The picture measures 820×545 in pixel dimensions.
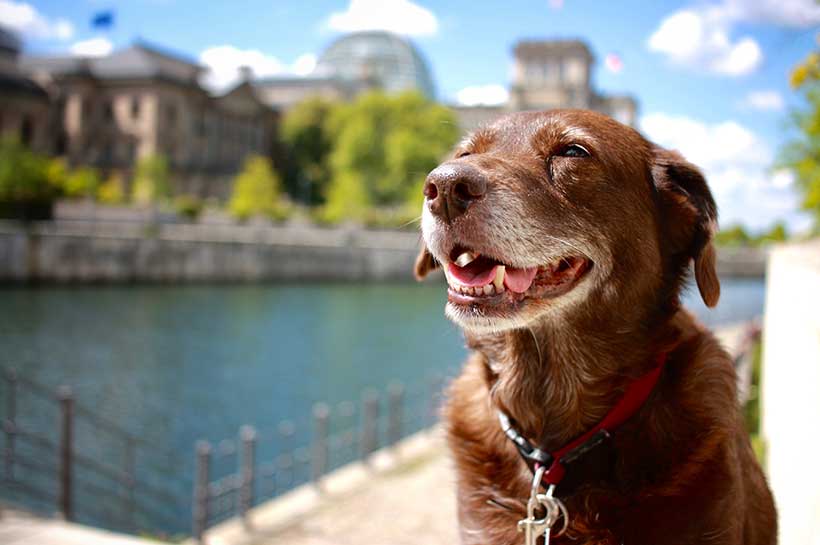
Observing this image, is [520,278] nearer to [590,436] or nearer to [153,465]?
[590,436]

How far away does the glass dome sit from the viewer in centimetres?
12988

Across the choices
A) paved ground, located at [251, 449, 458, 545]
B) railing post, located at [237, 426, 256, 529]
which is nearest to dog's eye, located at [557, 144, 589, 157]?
paved ground, located at [251, 449, 458, 545]

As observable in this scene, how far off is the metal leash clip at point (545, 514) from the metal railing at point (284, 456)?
2236 millimetres

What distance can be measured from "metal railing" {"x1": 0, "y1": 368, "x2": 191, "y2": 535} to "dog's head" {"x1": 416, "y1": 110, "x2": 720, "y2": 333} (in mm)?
8494

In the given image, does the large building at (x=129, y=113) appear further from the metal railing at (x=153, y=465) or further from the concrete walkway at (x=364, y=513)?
the concrete walkway at (x=364, y=513)

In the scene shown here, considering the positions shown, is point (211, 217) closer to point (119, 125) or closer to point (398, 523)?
point (119, 125)

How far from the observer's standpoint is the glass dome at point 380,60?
12988 cm

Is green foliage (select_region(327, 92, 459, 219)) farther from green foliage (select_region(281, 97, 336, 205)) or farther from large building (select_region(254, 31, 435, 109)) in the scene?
large building (select_region(254, 31, 435, 109))

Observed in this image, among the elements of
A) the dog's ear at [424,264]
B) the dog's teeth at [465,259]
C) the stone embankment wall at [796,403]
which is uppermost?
the dog's teeth at [465,259]

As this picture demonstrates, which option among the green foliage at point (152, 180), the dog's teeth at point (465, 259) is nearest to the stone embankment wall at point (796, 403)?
the dog's teeth at point (465, 259)

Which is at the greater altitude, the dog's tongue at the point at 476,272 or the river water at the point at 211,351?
the dog's tongue at the point at 476,272

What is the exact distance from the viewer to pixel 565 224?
255cm

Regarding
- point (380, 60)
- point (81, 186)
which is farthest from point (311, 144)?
point (380, 60)

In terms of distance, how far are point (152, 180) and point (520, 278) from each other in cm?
7686
